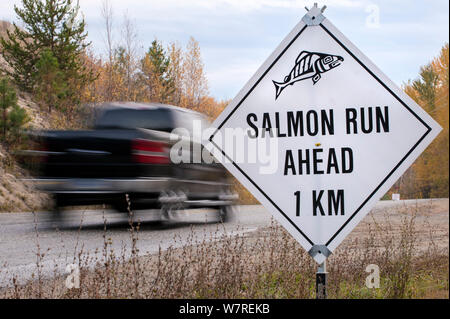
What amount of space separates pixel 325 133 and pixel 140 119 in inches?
236

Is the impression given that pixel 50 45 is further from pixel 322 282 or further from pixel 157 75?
pixel 322 282

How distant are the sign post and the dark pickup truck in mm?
5057

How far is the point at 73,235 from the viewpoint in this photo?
8.38 meters

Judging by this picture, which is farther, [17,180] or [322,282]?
[17,180]

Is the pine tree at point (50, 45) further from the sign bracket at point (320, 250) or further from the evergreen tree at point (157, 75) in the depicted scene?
the sign bracket at point (320, 250)

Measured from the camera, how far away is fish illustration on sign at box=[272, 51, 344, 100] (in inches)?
126

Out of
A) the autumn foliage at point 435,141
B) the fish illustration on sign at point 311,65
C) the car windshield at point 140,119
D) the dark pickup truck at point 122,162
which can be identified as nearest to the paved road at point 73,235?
the dark pickup truck at point 122,162

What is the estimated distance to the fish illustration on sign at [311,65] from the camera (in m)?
3.19

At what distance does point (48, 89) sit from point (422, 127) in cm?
1183

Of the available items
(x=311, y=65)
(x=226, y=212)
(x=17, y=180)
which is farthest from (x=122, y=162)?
(x=17, y=180)

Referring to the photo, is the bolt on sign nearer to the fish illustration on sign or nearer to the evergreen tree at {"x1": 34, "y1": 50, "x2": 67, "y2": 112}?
the fish illustration on sign

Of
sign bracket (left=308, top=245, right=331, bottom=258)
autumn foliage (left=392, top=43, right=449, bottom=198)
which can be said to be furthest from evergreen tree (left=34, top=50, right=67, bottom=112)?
sign bracket (left=308, top=245, right=331, bottom=258)
